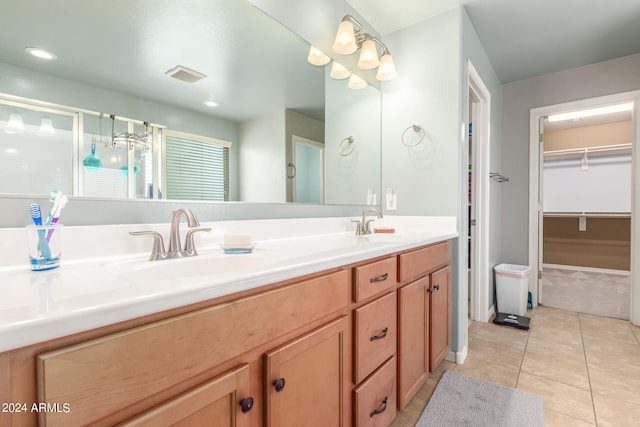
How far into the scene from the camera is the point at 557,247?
484cm

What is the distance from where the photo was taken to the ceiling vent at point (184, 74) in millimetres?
1118

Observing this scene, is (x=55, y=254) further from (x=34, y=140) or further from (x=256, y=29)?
(x=256, y=29)

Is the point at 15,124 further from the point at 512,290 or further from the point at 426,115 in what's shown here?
the point at 512,290

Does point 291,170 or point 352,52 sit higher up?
point 352,52

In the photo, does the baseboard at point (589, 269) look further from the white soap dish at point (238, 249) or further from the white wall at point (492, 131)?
the white soap dish at point (238, 249)

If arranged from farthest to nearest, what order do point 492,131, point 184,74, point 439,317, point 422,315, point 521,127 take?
point 521,127
point 492,131
point 439,317
point 422,315
point 184,74

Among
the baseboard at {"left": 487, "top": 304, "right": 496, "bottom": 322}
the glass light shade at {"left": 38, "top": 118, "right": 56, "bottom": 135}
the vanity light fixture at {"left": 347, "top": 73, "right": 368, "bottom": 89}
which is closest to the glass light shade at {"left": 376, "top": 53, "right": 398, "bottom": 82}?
the vanity light fixture at {"left": 347, "top": 73, "right": 368, "bottom": 89}

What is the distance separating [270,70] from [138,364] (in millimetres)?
1407

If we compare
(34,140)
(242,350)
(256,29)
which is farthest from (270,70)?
(242,350)

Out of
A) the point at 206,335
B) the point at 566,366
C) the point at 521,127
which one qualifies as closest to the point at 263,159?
the point at 206,335

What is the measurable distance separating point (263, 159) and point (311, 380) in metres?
0.98

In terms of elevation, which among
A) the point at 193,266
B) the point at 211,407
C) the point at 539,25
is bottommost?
the point at 211,407

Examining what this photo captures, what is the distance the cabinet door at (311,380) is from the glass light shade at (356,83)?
1659 mm

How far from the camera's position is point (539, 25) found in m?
2.27
